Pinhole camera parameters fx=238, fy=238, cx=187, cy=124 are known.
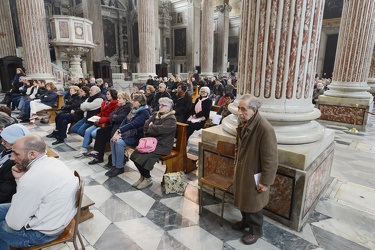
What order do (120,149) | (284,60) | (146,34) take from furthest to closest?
(146,34) → (120,149) → (284,60)

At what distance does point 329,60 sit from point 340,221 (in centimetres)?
2162

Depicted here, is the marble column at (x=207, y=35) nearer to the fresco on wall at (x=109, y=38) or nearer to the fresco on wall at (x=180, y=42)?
the fresco on wall at (x=180, y=42)

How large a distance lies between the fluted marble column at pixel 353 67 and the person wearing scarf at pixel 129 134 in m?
6.26

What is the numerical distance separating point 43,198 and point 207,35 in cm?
1672

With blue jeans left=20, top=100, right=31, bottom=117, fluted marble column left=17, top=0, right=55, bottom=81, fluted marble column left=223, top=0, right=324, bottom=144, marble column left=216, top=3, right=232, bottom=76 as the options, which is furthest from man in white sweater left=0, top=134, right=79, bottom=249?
marble column left=216, top=3, right=232, bottom=76

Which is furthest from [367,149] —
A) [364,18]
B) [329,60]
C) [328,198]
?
[329,60]

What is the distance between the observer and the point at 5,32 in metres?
13.7

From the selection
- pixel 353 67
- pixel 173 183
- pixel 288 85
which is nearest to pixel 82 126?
pixel 173 183

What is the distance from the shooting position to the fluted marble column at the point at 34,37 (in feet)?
30.4

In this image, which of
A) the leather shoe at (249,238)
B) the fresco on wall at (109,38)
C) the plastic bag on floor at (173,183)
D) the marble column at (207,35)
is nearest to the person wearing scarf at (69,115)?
the plastic bag on floor at (173,183)

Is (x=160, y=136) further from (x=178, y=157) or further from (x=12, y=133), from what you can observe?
(x=12, y=133)

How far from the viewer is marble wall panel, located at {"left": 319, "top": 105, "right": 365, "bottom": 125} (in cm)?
705

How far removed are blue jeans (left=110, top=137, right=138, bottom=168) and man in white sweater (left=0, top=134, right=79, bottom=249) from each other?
202 centimetres

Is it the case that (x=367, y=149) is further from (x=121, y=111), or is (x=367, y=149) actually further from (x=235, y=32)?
(x=235, y=32)
